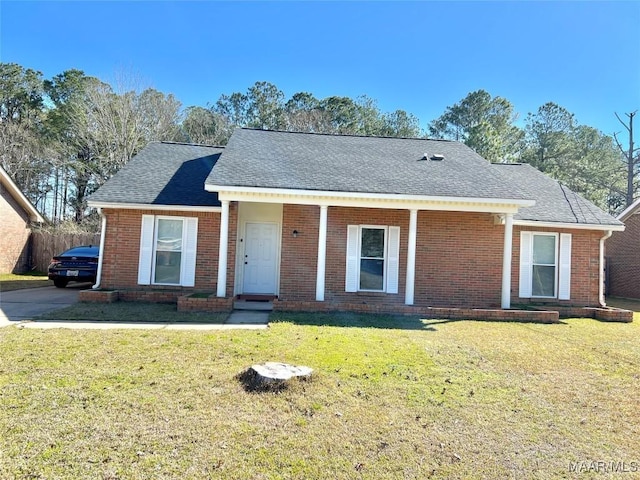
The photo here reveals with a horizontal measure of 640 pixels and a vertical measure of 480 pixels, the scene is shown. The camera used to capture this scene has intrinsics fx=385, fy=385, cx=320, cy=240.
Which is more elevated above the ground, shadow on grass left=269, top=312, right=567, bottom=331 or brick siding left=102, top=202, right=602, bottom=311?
brick siding left=102, top=202, right=602, bottom=311

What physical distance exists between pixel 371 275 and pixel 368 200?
2448 mm

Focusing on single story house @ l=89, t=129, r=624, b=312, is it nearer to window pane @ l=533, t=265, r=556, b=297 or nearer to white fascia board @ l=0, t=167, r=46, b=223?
window pane @ l=533, t=265, r=556, b=297

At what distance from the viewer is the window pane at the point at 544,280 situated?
36.9 feet

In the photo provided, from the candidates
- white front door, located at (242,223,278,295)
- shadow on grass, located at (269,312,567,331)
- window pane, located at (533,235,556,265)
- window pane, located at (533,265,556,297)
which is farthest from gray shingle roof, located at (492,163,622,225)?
white front door, located at (242,223,278,295)

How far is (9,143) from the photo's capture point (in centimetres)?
2536

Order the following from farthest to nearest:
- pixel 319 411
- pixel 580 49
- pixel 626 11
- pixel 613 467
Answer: pixel 580 49
pixel 626 11
pixel 319 411
pixel 613 467

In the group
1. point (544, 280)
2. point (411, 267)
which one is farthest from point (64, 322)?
point (544, 280)

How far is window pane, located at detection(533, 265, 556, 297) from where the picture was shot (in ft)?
36.9

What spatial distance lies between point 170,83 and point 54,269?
757 inches

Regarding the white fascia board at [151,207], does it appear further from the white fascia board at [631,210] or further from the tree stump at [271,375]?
the white fascia board at [631,210]

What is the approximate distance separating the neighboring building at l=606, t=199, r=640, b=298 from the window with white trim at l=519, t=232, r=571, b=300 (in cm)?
804

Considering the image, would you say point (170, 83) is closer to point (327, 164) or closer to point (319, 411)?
Result: point (327, 164)

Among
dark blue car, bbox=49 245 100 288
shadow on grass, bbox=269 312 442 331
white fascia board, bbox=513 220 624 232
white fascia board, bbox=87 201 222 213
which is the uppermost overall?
white fascia board, bbox=513 220 624 232

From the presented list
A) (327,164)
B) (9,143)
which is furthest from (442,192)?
(9,143)
